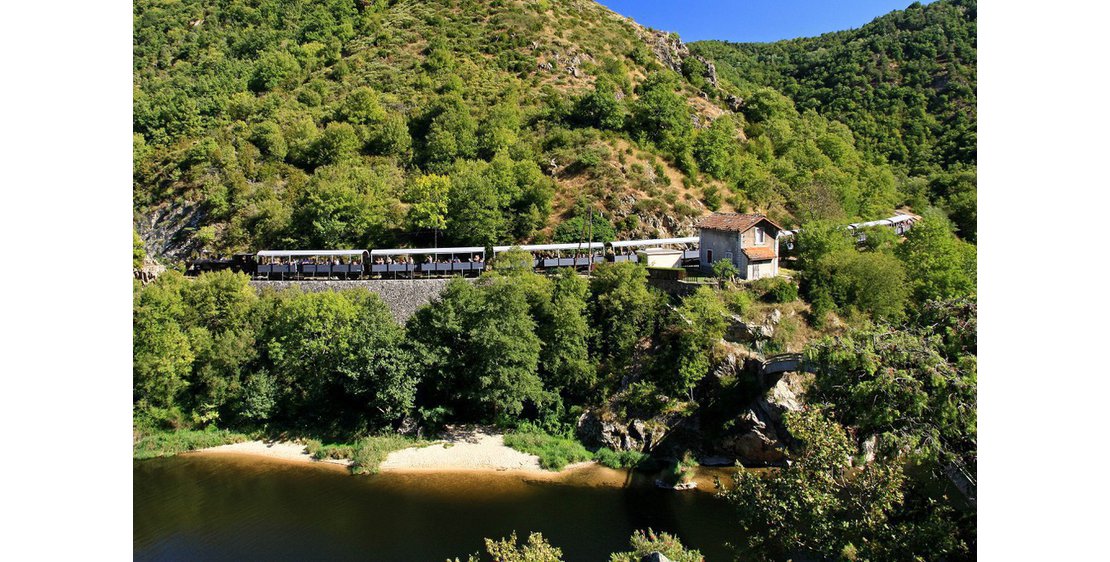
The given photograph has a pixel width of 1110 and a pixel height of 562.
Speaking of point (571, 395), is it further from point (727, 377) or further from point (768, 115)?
point (768, 115)

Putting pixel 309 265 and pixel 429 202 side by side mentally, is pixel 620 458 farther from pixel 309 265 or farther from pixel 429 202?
pixel 309 265

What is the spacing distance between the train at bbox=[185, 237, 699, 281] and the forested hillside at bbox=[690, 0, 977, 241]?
3209cm

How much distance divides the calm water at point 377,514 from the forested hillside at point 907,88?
42236mm

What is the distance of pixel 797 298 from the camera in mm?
33438

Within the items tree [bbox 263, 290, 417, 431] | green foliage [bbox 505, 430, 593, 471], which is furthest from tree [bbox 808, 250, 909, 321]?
tree [bbox 263, 290, 417, 431]

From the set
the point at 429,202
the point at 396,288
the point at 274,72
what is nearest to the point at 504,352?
the point at 396,288

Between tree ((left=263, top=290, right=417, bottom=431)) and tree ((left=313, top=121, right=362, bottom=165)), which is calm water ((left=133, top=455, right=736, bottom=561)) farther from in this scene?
tree ((left=313, top=121, right=362, bottom=165))

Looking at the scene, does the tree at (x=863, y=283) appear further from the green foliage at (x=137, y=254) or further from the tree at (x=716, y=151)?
the green foliage at (x=137, y=254)

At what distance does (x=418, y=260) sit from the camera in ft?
131

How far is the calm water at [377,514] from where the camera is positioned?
22.6 m

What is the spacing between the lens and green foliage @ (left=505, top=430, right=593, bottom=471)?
28828mm

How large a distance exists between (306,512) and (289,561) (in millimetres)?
3382

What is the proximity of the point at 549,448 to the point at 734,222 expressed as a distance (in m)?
16.2

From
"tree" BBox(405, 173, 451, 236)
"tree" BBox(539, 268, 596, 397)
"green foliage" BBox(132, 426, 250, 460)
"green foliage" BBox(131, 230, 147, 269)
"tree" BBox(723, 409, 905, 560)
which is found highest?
"tree" BBox(405, 173, 451, 236)
